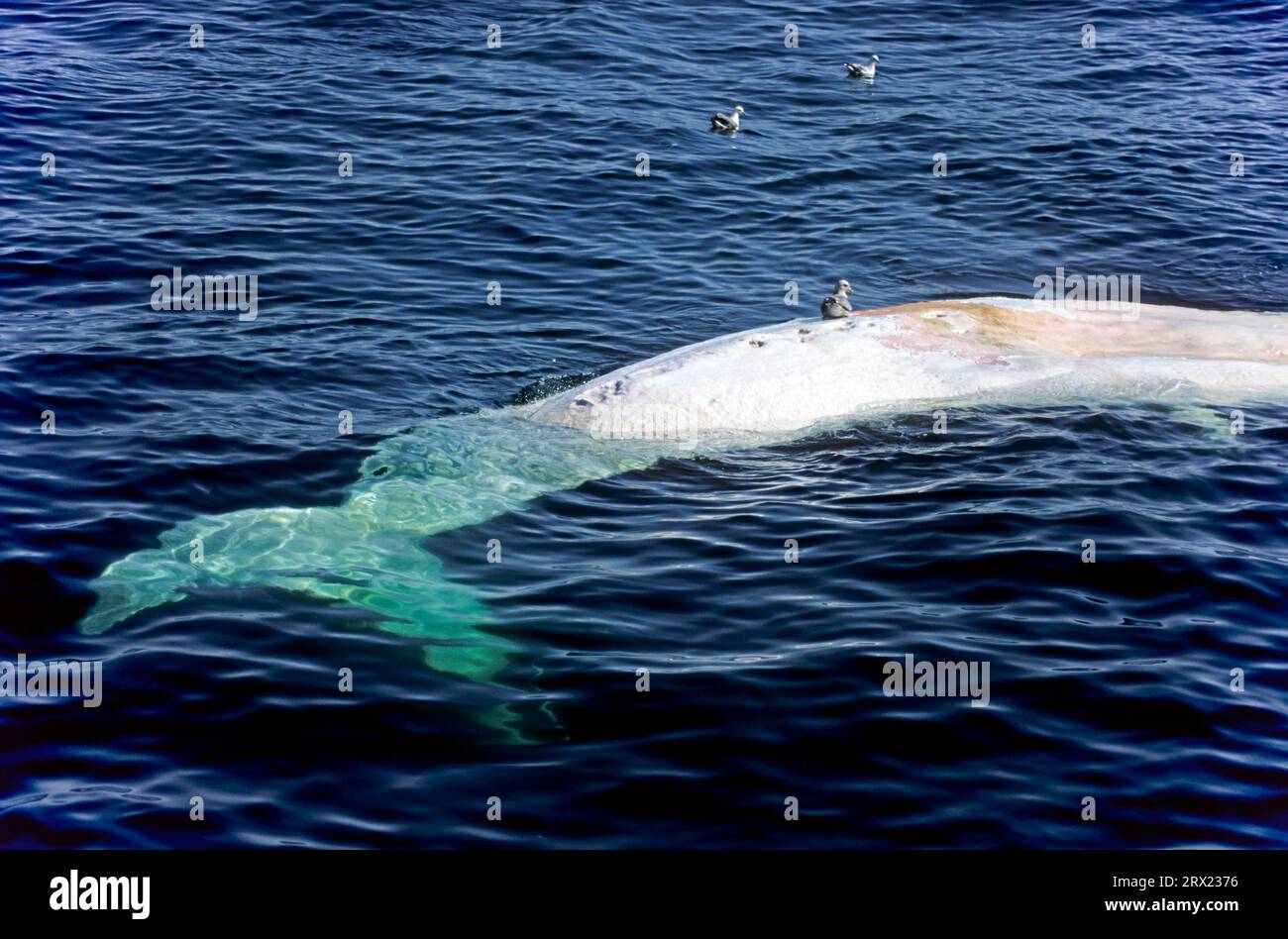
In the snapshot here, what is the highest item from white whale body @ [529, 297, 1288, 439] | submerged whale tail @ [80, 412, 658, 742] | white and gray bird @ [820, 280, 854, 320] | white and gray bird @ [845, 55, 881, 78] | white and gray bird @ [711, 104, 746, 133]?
white and gray bird @ [845, 55, 881, 78]

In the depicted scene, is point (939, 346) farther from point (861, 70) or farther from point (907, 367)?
point (861, 70)

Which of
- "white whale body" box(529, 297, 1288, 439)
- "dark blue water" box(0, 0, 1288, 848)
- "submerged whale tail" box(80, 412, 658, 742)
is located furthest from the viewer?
"white whale body" box(529, 297, 1288, 439)

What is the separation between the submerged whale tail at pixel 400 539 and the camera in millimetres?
10781

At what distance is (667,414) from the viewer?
13.7 metres

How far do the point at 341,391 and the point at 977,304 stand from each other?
6.98 m

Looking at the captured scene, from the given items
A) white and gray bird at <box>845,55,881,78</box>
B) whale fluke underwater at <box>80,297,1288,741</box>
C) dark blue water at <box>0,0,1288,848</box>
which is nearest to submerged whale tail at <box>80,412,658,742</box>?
whale fluke underwater at <box>80,297,1288,741</box>

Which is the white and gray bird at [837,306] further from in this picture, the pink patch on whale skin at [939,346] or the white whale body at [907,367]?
the pink patch on whale skin at [939,346]

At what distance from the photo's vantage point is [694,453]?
1355cm

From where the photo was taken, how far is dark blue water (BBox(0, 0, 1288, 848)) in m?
8.77

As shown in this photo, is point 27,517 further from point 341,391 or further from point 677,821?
point 677,821

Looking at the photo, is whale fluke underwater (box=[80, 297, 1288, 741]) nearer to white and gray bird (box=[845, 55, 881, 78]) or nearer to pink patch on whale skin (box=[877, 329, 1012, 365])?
pink patch on whale skin (box=[877, 329, 1012, 365])

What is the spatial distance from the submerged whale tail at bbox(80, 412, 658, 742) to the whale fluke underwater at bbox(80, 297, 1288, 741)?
0.02 m

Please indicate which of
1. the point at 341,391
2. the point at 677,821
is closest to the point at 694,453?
the point at 341,391

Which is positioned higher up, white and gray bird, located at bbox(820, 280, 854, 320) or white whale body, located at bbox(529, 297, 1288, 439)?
white and gray bird, located at bbox(820, 280, 854, 320)
